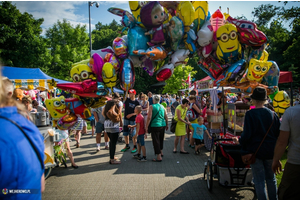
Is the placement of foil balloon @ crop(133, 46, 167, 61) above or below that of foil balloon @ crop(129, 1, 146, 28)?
below

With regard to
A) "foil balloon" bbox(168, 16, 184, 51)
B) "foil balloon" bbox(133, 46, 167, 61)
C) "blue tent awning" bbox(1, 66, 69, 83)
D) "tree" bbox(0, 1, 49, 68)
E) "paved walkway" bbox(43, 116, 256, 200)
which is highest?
"tree" bbox(0, 1, 49, 68)

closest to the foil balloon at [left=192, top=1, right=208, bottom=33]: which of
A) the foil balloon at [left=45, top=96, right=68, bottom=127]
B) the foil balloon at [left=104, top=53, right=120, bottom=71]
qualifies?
the foil balloon at [left=104, top=53, right=120, bottom=71]

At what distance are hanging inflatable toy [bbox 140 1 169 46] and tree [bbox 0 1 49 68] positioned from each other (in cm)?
1773

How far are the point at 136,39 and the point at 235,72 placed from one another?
9.06ft

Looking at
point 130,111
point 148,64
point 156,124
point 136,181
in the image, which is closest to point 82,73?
point 148,64

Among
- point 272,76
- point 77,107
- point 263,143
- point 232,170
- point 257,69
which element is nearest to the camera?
point 263,143

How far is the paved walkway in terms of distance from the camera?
3658 mm

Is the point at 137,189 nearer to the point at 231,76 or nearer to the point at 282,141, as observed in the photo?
the point at 282,141

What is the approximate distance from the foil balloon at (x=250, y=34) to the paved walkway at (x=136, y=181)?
351cm

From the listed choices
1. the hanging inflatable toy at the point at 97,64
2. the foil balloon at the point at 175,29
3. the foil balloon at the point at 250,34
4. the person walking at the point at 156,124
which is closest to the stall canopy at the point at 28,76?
the hanging inflatable toy at the point at 97,64

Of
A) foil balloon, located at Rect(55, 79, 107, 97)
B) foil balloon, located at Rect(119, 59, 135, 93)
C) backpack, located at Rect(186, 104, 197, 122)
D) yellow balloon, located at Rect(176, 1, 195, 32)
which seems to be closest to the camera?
yellow balloon, located at Rect(176, 1, 195, 32)

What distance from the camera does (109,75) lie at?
16.4 feet

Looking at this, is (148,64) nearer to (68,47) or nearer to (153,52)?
(153,52)

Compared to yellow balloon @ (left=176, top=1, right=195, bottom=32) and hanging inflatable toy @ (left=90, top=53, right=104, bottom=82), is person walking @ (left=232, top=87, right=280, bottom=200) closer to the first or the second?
yellow balloon @ (left=176, top=1, right=195, bottom=32)
